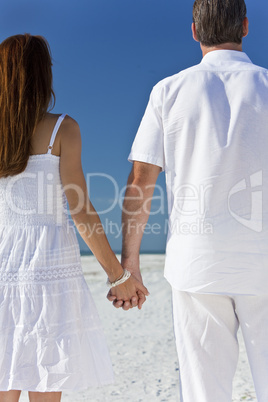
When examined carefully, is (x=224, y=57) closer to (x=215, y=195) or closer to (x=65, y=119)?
(x=215, y=195)

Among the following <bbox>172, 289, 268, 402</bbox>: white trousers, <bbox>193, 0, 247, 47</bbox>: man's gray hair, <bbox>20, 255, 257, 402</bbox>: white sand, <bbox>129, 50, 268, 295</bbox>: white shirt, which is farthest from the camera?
<bbox>20, 255, 257, 402</bbox>: white sand

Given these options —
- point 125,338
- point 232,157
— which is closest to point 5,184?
point 232,157

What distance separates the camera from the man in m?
2.18

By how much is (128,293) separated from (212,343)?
25.2 inches

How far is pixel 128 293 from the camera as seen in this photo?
9.21 feet

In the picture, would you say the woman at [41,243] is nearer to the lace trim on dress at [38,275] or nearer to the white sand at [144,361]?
the lace trim on dress at [38,275]

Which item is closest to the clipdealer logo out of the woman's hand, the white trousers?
the white trousers

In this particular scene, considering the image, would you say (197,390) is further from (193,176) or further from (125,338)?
(125,338)

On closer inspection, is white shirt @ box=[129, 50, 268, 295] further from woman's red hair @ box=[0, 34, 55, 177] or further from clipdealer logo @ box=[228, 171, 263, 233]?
woman's red hair @ box=[0, 34, 55, 177]

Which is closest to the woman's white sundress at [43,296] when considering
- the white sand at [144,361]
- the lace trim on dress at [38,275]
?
the lace trim on dress at [38,275]

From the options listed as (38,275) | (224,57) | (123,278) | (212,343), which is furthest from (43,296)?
(224,57)

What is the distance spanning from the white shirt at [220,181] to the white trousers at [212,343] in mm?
103

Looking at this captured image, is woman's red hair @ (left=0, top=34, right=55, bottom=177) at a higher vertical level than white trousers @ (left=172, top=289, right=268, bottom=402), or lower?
higher

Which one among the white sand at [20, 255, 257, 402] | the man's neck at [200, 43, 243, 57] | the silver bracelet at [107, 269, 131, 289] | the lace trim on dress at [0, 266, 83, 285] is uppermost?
the man's neck at [200, 43, 243, 57]
